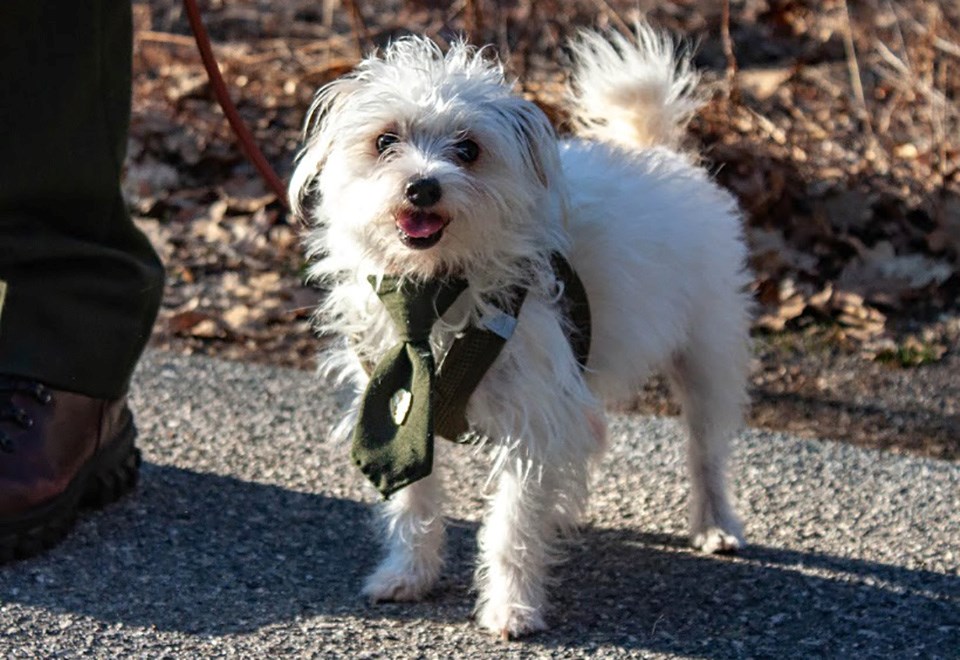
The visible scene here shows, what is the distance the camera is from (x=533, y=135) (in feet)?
11.6

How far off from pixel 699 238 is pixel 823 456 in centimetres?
113

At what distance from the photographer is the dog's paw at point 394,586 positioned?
3.84m

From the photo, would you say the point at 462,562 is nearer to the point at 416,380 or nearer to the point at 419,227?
the point at 416,380

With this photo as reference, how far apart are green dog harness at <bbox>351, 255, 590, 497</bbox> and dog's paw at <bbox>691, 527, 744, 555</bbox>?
1.00m

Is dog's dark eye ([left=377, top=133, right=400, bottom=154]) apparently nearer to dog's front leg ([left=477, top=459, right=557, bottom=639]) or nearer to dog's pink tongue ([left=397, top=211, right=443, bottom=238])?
dog's pink tongue ([left=397, top=211, right=443, bottom=238])

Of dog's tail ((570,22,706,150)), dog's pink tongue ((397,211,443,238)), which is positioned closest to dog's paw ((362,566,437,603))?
dog's pink tongue ((397,211,443,238))

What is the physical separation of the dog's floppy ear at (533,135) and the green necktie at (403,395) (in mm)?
336

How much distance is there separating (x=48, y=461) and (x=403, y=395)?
108 cm

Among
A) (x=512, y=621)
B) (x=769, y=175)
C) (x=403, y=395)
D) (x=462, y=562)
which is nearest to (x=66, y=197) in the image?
(x=403, y=395)

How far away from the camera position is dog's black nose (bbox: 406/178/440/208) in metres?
3.37

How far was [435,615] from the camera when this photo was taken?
150 inches

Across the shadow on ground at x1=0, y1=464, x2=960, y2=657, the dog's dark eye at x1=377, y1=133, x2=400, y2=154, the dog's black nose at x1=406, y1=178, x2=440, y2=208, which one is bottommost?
the shadow on ground at x1=0, y1=464, x2=960, y2=657

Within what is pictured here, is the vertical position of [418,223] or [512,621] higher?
[418,223]

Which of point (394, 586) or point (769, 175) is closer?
point (394, 586)
